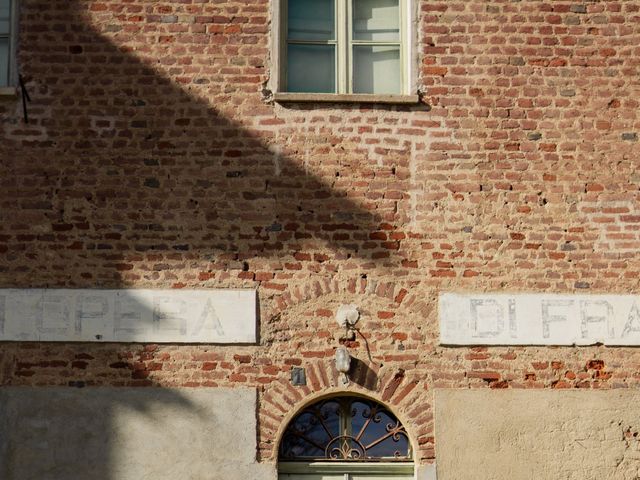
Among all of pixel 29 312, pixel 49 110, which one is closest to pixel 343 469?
pixel 29 312

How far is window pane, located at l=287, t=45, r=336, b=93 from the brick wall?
29 cm

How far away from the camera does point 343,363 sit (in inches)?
341

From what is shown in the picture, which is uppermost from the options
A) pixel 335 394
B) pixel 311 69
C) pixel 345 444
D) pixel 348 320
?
pixel 311 69

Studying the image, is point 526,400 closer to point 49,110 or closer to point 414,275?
point 414,275

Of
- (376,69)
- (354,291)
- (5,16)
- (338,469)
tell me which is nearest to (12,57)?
(5,16)

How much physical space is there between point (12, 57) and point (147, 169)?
142cm

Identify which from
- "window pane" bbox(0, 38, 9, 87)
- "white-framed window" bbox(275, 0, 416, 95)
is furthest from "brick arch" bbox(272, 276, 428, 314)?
"window pane" bbox(0, 38, 9, 87)

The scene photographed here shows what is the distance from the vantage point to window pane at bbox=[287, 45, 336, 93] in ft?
30.9

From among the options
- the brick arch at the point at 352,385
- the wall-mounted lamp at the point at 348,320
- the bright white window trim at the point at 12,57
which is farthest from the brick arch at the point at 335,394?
the bright white window trim at the point at 12,57

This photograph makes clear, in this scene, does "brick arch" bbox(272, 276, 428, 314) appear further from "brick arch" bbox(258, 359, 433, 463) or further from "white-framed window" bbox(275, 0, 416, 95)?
"white-framed window" bbox(275, 0, 416, 95)

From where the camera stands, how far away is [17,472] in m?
8.45

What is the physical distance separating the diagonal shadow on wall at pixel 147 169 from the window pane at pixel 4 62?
22 centimetres

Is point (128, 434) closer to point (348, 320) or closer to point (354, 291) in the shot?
point (348, 320)

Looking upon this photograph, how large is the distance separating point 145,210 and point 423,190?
7.12 feet
